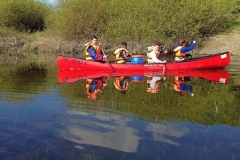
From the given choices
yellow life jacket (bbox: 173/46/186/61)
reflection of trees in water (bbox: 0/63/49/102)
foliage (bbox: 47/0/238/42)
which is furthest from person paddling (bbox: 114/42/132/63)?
foliage (bbox: 47/0/238/42)

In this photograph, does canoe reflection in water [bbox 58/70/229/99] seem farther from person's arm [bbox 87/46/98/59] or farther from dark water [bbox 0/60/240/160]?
person's arm [bbox 87/46/98/59]

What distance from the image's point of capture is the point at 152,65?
14492 millimetres

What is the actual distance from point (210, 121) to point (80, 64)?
9196 millimetres

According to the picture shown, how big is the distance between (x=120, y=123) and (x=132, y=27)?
69.1 feet

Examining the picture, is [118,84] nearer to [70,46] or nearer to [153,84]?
[153,84]

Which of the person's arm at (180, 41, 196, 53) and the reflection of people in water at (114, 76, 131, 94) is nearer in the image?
the reflection of people in water at (114, 76, 131, 94)

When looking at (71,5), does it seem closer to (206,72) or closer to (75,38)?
(75,38)

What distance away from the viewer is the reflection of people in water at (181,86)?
414 inches

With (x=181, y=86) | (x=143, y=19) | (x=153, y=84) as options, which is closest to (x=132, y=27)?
(x=143, y=19)

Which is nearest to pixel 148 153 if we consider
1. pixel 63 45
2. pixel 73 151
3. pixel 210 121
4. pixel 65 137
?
pixel 73 151

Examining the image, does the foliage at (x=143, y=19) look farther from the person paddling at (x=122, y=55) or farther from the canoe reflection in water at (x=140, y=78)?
the canoe reflection in water at (x=140, y=78)

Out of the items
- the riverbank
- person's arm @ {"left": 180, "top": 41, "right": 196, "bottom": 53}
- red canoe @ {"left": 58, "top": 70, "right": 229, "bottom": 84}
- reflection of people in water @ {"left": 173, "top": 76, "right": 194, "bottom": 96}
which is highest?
the riverbank

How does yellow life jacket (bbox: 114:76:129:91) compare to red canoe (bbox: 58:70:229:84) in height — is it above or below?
below

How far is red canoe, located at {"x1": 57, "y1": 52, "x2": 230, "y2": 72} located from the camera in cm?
1458
